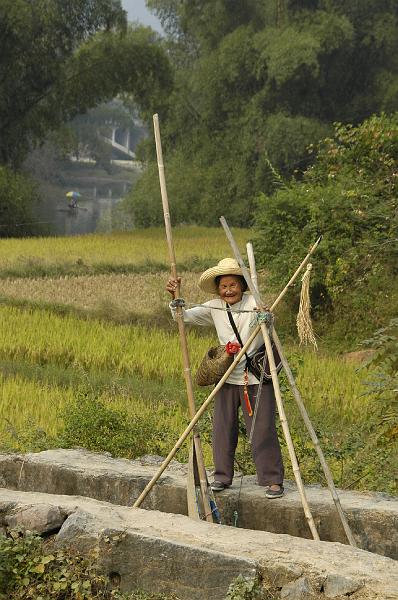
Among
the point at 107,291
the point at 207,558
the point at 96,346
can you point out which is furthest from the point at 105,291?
the point at 207,558

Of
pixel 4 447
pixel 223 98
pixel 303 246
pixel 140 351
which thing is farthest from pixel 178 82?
pixel 4 447

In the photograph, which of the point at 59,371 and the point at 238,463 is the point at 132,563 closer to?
the point at 238,463

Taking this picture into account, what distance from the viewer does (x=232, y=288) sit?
647cm

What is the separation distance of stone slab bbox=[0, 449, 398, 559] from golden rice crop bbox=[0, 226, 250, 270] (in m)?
15.1

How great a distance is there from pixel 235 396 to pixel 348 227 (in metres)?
9.12

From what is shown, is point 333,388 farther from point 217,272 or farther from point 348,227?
point 217,272

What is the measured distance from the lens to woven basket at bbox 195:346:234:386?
639 cm

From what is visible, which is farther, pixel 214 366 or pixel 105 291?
pixel 105 291

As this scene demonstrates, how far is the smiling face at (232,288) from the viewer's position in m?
6.47

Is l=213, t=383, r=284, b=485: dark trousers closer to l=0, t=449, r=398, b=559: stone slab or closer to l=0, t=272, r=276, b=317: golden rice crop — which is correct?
l=0, t=449, r=398, b=559: stone slab

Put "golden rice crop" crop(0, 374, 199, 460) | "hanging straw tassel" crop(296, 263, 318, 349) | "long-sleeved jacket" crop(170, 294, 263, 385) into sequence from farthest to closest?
"golden rice crop" crop(0, 374, 199, 460) < "long-sleeved jacket" crop(170, 294, 263, 385) < "hanging straw tassel" crop(296, 263, 318, 349)

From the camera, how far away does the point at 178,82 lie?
38.1 metres

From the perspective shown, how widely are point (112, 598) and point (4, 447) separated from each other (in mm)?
2773

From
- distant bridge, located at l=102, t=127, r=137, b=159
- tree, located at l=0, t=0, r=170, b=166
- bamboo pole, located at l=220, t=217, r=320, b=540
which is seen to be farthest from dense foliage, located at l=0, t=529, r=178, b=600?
distant bridge, located at l=102, t=127, r=137, b=159
